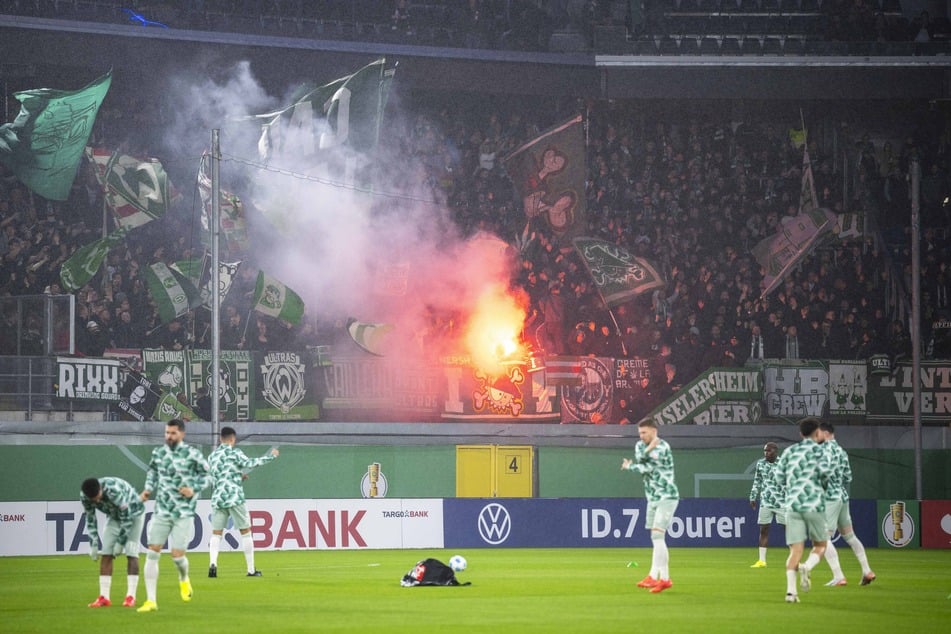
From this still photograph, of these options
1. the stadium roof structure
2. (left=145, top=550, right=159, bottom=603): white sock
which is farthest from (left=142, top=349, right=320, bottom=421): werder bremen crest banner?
(left=145, top=550, right=159, bottom=603): white sock

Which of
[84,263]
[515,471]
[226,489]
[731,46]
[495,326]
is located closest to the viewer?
[226,489]

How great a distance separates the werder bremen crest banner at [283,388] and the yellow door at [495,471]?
3864 mm

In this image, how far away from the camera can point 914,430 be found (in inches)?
1294

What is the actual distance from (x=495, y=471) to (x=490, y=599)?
610 inches

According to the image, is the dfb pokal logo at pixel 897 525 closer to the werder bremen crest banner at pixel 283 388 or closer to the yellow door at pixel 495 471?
the yellow door at pixel 495 471

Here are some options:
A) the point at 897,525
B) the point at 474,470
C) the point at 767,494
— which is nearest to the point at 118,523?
the point at 767,494

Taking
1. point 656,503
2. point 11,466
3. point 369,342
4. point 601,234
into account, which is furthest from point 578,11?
point 656,503

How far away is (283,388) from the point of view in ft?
106

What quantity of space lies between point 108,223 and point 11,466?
8276 millimetres

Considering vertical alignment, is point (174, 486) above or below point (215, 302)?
below

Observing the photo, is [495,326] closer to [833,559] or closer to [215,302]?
[215,302]

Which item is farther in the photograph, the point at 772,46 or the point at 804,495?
the point at 772,46

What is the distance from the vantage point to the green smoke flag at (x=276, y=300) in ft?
115

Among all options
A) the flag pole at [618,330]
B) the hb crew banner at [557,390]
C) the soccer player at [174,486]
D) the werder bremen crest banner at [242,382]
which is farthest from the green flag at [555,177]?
the soccer player at [174,486]
